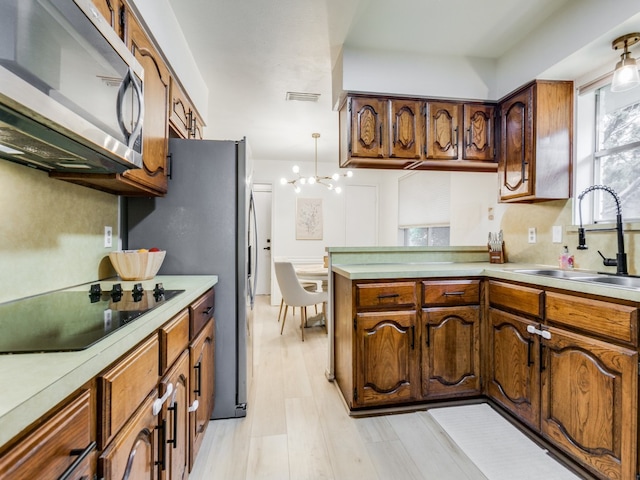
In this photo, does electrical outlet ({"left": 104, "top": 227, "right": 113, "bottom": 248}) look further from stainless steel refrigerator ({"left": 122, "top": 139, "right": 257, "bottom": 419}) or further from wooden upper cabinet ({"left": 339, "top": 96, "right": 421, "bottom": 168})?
wooden upper cabinet ({"left": 339, "top": 96, "right": 421, "bottom": 168})

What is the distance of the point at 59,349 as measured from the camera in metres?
0.66

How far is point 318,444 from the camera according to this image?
1.74 metres

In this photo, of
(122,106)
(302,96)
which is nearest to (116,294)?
(122,106)

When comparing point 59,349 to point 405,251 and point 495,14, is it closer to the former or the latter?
point 405,251

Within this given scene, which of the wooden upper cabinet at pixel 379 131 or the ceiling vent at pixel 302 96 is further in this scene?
the ceiling vent at pixel 302 96

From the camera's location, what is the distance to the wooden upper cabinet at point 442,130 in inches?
95.6

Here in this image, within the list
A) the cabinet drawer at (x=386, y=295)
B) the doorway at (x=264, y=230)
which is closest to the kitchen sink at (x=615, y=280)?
the cabinet drawer at (x=386, y=295)

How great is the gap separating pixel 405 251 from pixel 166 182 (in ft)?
5.90

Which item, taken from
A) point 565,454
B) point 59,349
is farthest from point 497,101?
point 59,349

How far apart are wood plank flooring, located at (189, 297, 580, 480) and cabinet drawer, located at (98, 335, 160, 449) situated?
883 millimetres

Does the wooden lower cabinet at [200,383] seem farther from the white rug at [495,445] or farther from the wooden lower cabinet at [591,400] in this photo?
the wooden lower cabinet at [591,400]

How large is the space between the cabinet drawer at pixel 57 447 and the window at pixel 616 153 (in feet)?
8.62

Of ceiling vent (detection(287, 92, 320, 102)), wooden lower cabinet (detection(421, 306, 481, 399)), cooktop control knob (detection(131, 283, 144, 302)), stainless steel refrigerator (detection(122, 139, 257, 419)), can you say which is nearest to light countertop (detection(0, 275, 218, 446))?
cooktop control knob (detection(131, 283, 144, 302))

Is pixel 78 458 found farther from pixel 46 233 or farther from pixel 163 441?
pixel 46 233
